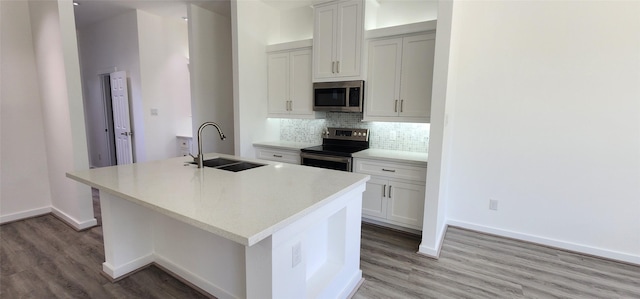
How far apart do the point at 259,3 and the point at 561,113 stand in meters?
3.52

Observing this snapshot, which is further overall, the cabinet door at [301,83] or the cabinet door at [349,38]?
the cabinet door at [301,83]

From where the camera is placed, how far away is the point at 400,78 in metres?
3.10

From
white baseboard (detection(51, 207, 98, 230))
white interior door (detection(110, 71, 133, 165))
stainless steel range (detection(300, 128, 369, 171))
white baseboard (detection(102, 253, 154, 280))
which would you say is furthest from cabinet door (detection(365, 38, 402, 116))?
white interior door (detection(110, 71, 133, 165))

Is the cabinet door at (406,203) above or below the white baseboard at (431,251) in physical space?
above

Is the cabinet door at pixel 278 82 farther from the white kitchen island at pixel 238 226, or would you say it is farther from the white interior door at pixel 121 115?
the white interior door at pixel 121 115

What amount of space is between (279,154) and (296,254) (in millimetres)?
2460

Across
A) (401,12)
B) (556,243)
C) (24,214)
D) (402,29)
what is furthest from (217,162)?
(556,243)

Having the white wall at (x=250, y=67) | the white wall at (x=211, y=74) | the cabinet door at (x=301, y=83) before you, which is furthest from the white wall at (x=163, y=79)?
the cabinet door at (x=301, y=83)

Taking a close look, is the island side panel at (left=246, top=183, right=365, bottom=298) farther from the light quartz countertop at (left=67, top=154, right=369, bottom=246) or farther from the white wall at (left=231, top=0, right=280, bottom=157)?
the white wall at (left=231, top=0, right=280, bottom=157)

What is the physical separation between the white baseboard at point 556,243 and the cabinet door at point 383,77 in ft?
4.86

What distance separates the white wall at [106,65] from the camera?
452cm

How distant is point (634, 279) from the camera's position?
230cm

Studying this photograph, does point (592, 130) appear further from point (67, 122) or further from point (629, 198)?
point (67, 122)

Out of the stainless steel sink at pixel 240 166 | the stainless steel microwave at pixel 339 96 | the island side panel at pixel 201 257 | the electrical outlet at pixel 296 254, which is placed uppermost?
the stainless steel microwave at pixel 339 96
